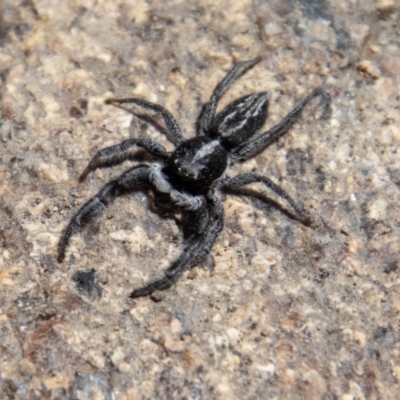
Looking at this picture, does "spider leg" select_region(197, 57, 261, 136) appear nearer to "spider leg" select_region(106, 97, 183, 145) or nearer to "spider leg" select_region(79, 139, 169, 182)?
"spider leg" select_region(106, 97, 183, 145)

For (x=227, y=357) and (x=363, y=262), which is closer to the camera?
(x=227, y=357)

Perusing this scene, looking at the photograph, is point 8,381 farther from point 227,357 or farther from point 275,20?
point 275,20

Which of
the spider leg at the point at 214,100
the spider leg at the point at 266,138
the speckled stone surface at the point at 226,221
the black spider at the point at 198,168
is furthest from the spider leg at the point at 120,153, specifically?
the spider leg at the point at 266,138

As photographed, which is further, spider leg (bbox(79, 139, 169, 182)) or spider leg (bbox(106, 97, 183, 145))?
spider leg (bbox(106, 97, 183, 145))

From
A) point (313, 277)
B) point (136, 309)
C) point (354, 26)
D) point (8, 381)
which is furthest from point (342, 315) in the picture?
point (354, 26)

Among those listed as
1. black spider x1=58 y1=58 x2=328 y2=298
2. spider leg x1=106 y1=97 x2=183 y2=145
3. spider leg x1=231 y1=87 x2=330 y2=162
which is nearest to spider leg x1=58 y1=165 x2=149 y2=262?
black spider x1=58 y1=58 x2=328 y2=298
